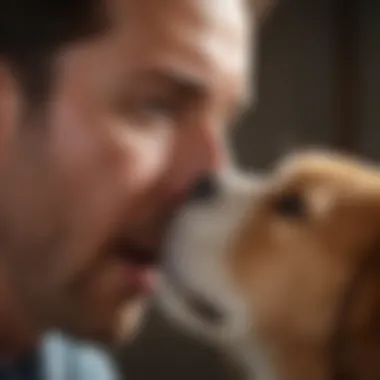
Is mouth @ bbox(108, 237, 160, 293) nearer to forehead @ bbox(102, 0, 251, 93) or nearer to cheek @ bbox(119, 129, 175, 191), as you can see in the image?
cheek @ bbox(119, 129, 175, 191)

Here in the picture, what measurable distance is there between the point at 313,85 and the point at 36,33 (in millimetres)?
260

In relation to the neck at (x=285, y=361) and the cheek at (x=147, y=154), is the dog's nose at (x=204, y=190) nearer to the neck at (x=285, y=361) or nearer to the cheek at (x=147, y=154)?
the cheek at (x=147, y=154)

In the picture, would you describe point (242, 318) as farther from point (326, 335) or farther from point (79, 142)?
point (79, 142)

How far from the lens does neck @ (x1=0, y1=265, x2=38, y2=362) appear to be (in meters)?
0.59

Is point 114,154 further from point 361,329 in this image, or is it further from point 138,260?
point 361,329

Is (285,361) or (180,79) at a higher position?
(180,79)

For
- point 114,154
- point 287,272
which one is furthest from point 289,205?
point 114,154

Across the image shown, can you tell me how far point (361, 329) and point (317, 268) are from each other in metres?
0.07

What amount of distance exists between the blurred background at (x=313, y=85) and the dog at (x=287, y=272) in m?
0.02

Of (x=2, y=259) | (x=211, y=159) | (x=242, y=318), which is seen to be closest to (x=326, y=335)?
Answer: (x=242, y=318)

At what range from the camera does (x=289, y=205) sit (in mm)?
655

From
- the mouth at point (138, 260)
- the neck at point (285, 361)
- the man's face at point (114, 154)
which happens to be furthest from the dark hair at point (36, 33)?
the neck at point (285, 361)

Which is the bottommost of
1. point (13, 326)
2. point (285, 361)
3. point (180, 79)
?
point (13, 326)

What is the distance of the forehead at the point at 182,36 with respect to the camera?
23.9 inches
